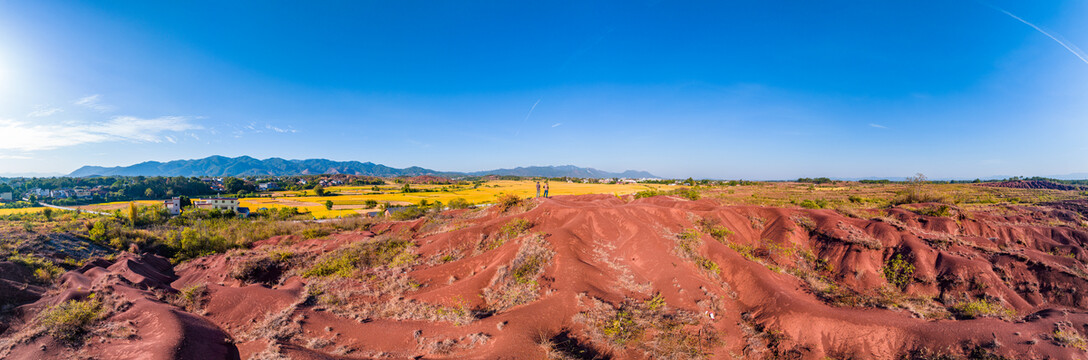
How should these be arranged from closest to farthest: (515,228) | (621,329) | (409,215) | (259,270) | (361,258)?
(621,329), (259,270), (361,258), (515,228), (409,215)

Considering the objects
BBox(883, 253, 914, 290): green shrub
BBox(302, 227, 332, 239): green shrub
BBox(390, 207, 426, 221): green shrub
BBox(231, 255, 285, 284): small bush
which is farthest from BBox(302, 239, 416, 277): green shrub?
BBox(883, 253, 914, 290): green shrub

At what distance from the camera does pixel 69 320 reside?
8.09m

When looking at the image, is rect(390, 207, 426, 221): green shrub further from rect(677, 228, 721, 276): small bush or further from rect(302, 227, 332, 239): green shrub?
rect(677, 228, 721, 276): small bush

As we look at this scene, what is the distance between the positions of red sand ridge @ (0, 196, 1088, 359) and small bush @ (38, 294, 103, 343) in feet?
1.07

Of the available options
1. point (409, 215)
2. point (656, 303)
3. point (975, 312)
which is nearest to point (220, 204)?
point (409, 215)

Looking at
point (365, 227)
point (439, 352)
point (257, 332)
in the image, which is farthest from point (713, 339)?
point (365, 227)

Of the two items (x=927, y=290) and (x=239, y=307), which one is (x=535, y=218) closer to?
(x=239, y=307)

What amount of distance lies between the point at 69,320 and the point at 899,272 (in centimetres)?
2965

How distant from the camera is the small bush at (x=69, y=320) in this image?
7.81 metres

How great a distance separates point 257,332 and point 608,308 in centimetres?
1084

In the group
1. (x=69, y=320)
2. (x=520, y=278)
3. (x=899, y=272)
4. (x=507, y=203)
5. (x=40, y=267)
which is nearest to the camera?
(x=69, y=320)

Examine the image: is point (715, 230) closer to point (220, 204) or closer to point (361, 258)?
point (361, 258)

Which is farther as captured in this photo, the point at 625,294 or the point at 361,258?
the point at 361,258

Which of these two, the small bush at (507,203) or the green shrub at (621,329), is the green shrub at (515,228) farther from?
the green shrub at (621,329)
